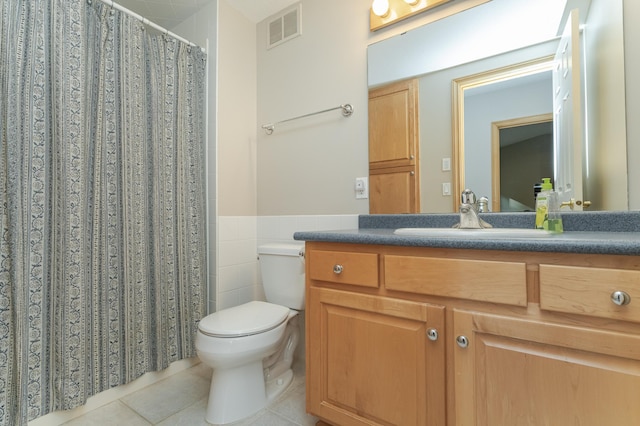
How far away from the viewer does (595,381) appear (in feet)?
2.32

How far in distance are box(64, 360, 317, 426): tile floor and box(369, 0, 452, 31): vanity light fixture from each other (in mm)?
1964

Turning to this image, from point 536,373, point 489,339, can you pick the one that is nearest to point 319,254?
point 489,339

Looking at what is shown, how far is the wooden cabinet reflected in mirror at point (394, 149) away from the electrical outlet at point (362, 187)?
0.08 feet

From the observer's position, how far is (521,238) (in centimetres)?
83

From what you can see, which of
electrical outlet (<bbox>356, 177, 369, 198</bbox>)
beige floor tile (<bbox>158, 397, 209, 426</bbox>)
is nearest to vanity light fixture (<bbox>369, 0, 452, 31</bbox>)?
electrical outlet (<bbox>356, 177, 369, 198</bbox>)

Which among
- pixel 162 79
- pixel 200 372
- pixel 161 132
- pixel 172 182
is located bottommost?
pixel 200 372

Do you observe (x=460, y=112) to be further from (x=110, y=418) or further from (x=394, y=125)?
(x=110, y=418)

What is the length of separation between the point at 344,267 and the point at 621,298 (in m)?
0.72

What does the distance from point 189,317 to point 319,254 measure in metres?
1.08

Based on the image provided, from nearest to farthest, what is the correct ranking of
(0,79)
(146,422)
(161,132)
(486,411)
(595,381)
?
(595,381) < (486,411) < (0,79) < (146,422) < (161,132)

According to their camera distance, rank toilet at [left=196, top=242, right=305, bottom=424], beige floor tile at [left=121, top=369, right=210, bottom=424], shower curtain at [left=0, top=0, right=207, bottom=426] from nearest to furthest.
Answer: shower curtain at [left=0, top=0, right=207, bottom=426] < toilet at [left=196, top=242, right=305, bottom=424] < beige floor tile at [left=121, top=369, right=210, bottom=424]

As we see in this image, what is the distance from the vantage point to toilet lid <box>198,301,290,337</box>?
1.29m

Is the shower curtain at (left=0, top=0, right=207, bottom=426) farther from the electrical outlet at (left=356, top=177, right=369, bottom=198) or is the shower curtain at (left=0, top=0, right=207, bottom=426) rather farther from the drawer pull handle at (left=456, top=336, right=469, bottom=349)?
the drawer pull handle at (left=456, top=336, right=469, bottom=349)

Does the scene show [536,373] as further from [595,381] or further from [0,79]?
[0,79]
